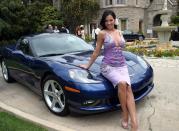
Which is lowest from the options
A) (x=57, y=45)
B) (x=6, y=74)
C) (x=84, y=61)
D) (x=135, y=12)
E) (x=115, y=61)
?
(x=6, y=74)

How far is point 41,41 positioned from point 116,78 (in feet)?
8.15

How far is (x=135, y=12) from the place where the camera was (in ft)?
118

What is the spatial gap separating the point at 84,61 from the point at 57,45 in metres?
1.13

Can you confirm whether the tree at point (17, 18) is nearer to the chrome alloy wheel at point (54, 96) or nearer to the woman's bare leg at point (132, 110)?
the chrome alloy wheel at point (54, 96)

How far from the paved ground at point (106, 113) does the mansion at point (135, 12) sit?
93.3ft

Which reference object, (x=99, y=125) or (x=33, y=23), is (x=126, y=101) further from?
(x=33, y=23)

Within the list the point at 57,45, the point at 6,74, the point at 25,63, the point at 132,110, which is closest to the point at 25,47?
the point at 25,63

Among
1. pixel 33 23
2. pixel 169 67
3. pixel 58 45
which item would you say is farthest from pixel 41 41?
pixel 33 23

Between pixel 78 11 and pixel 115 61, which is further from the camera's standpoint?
pixel 78 11

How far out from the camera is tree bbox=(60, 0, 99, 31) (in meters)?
33.4

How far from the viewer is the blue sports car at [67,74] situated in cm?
494

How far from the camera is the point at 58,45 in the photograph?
662 cm

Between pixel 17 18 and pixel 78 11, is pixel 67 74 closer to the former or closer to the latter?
pixel 17 18

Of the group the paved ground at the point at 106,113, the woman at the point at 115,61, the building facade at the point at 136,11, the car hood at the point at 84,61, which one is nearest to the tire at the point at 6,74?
the paved ground at the point at 106,113
